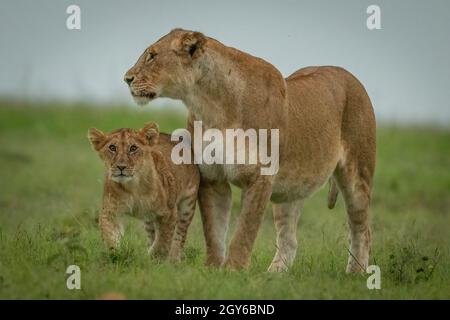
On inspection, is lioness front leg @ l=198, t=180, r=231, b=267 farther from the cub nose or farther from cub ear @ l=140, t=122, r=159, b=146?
the cub nose

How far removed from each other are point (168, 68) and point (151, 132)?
64cm

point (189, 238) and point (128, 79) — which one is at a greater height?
point (128, 79)

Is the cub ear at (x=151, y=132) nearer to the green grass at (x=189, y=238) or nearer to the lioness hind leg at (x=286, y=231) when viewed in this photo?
the green grass at (x=189, y=238)

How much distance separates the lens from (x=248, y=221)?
A: 25.3 feet

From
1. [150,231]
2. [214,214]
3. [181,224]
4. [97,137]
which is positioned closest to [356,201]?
[214,214]

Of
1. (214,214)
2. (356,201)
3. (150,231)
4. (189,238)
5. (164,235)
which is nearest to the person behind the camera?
(164,235)

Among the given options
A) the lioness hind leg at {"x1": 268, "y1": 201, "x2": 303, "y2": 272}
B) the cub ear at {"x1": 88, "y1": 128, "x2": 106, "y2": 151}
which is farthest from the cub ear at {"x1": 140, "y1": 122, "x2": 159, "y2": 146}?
the lioness hind leg at {"x1": 268, "y1": 201, "x2": 303, "y2": 272}

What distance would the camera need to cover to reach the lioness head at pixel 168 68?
25.0 ft

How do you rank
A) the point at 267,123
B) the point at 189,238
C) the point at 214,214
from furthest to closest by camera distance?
the point at 189,238 → the point at 214,214 → the point at 267,123

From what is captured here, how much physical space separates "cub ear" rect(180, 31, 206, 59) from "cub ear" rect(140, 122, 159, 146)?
0.68 metres

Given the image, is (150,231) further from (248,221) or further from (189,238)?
(248,221)

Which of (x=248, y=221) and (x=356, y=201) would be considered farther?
(x=356, y=201)
